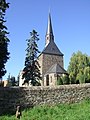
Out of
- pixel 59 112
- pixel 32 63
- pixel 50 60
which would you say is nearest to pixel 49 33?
pixel 50 60

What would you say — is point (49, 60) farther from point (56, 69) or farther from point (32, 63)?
point (32, 63)

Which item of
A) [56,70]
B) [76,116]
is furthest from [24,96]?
[56,70]

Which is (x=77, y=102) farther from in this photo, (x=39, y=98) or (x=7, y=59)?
(x=7, y=59)

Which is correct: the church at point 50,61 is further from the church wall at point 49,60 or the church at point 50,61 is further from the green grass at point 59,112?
the green grass at point 59,112

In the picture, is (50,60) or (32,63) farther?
(50,60)

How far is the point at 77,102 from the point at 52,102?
2126 millimetres

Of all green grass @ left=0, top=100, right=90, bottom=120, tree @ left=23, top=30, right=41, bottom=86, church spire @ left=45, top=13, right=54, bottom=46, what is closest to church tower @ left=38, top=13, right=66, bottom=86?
church spire @ left=45, top=13, right=54, bottom=46

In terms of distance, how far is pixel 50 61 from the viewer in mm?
66438

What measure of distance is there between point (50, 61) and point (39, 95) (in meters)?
43.2

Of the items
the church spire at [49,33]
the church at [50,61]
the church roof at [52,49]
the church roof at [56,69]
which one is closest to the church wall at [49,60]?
the church at [50,61]

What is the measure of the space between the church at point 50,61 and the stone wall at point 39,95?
33902 mm

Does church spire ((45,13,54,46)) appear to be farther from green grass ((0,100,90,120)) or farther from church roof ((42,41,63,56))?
green grass ((0,100,90,120))

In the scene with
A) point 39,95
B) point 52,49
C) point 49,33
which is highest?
point 49,33

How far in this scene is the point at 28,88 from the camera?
23.4 metres
